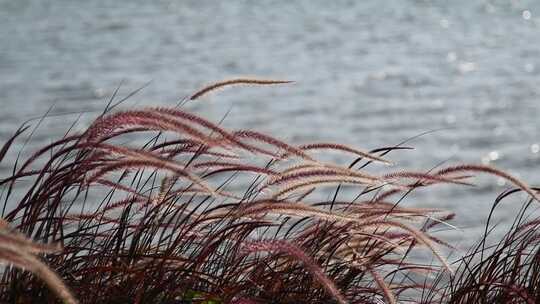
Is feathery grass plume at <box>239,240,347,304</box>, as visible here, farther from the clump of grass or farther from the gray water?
the gray water

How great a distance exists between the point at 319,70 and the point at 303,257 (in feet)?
40.7

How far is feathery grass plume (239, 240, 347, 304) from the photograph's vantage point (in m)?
2.04

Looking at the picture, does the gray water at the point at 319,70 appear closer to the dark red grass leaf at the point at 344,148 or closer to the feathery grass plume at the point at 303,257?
the dark red grass leaf at the point at 344,148

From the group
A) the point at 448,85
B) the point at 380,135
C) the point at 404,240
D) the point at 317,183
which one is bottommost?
the point at 448,85

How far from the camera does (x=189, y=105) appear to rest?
11461mm

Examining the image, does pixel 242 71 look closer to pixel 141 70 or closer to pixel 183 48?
pixel 141 70

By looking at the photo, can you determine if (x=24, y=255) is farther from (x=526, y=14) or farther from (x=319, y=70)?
(x=526, y=14)

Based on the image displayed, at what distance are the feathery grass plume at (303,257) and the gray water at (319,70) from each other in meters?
4.00

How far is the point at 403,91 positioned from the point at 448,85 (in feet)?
3.29

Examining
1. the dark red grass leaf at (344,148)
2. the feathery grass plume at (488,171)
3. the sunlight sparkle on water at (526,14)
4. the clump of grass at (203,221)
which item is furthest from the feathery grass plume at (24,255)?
the sunlight sparkle on water at (526,14)

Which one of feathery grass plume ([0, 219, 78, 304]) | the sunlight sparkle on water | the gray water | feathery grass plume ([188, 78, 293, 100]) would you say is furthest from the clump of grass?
the sunlight sparkle on water

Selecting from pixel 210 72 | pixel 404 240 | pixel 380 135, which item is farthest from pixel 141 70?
pixel 404 240

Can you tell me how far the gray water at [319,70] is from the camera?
33.3 ft

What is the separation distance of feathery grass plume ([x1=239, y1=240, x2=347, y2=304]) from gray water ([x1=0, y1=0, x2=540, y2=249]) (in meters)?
4.00
